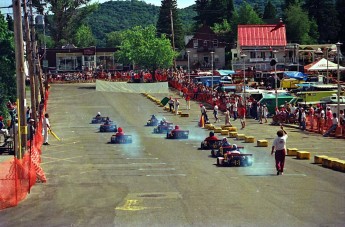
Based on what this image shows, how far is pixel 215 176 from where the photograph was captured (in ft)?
83.5

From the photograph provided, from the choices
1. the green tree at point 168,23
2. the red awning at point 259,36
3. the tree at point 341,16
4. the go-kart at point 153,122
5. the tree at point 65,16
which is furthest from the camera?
the green tree at point 168,23

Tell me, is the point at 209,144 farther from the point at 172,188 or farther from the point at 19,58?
the point at 172,188

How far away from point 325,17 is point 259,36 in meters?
33.0

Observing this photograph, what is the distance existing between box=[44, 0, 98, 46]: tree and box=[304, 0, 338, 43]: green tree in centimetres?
4054

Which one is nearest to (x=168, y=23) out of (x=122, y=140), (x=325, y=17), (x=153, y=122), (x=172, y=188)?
(x=325, y=17)

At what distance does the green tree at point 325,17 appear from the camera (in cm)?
13012

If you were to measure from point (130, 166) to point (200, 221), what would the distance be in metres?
11.8

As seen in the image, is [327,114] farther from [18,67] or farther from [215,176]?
[18,67]

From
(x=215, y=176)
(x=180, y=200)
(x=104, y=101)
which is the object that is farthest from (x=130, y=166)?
(x=104, y=101)

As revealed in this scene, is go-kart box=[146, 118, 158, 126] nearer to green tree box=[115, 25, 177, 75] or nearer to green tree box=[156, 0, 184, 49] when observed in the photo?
green tree box=[115, 25, 177, 75]

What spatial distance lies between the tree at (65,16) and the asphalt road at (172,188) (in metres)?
81.2

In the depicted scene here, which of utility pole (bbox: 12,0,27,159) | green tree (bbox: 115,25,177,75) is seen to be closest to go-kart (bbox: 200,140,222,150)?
utility pole (bbox: 12,0,27,159)

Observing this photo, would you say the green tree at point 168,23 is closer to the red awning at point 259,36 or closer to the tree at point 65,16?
the tree at point 65,16

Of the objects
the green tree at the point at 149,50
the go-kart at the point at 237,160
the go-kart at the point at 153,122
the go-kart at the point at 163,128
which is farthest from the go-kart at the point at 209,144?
the green tree at the point at 149,50
